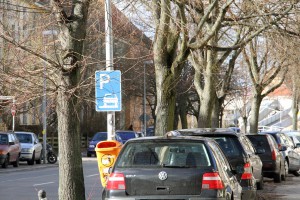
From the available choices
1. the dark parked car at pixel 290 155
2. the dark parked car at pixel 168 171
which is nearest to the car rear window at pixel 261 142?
the dark parked car at pixel 290 155

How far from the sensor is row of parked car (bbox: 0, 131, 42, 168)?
36.6 m

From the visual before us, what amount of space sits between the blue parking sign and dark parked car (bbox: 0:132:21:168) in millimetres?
19177

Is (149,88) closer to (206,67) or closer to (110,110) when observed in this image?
(206,67)

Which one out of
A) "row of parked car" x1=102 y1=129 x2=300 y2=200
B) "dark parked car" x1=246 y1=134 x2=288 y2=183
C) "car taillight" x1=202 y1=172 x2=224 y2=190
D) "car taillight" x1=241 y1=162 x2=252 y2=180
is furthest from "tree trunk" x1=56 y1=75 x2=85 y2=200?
"dark parked car" x1=246 y1=134 x2=288 y2=183

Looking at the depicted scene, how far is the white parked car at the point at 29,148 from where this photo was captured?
41.3 m

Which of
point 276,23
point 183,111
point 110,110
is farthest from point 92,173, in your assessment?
point 183,111

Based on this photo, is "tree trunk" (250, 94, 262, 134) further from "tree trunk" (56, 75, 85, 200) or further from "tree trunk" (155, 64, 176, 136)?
"tree trunk" (56, 75, 85, 200)

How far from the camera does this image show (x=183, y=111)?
213 feet

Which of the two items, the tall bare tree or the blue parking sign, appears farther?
the tall bare tree

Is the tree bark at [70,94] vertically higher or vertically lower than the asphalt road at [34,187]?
higher

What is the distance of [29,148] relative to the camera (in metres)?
41.4

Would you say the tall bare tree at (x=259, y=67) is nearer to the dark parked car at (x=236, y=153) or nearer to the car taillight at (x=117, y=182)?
the dark parked car at (x=236, y=153)

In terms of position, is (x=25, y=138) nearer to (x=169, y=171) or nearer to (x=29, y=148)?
(x=29, y=148)

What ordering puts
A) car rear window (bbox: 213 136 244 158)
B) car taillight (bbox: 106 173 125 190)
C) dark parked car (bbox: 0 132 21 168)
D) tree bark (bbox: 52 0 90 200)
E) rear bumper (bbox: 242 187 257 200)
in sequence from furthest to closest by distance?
dark parked car (bbox: 0 132 21 168)
car rear window (bbox: 213 136 244 158)
rear bumper (bbox: 242 187 257 200)
tree bark (bbox: 52 0 90 200)
car taillight (bbox: 106 173 125 190)
